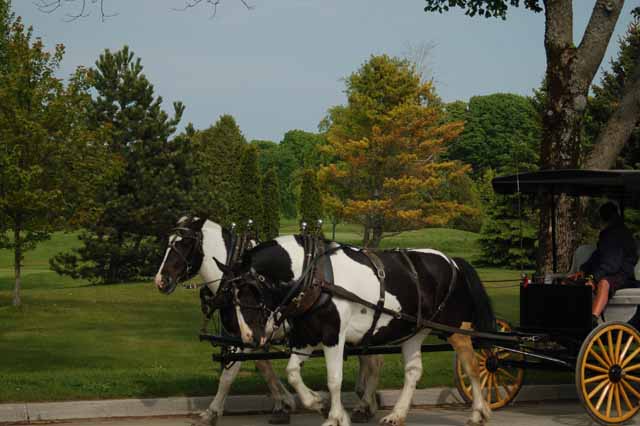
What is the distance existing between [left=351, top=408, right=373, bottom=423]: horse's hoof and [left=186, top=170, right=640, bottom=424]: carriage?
704mm

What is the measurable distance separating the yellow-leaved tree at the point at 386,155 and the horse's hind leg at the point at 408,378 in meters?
41.3

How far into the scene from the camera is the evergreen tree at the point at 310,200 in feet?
190

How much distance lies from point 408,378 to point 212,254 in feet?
7.54

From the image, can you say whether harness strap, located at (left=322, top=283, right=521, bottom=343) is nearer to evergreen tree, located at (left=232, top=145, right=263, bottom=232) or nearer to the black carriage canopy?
the black carriage canopy

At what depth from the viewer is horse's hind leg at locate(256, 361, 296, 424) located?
9.55 meters

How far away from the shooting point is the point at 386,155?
53344 millimetres

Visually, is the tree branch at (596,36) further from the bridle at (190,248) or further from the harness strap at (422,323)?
the bridle at (190,248)

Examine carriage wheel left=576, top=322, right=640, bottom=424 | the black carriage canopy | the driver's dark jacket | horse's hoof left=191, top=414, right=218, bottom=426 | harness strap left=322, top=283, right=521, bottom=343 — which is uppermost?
the black carriage canopy

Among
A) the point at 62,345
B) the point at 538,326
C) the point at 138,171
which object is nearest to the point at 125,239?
the point at 138,171

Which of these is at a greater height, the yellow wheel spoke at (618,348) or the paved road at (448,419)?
the yellow wheel spoke at (618,348)

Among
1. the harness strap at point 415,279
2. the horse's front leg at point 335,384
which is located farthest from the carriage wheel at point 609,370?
the horse's front leg at point 335,384

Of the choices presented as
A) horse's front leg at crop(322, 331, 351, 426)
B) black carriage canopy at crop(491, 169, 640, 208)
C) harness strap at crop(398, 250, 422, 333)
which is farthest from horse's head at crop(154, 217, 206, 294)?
black carriage canopy at crop(491, 169, 640, 208)

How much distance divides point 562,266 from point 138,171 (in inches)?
1039

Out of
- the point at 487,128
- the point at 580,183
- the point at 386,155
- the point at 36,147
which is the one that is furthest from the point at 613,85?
the point at 487,128
